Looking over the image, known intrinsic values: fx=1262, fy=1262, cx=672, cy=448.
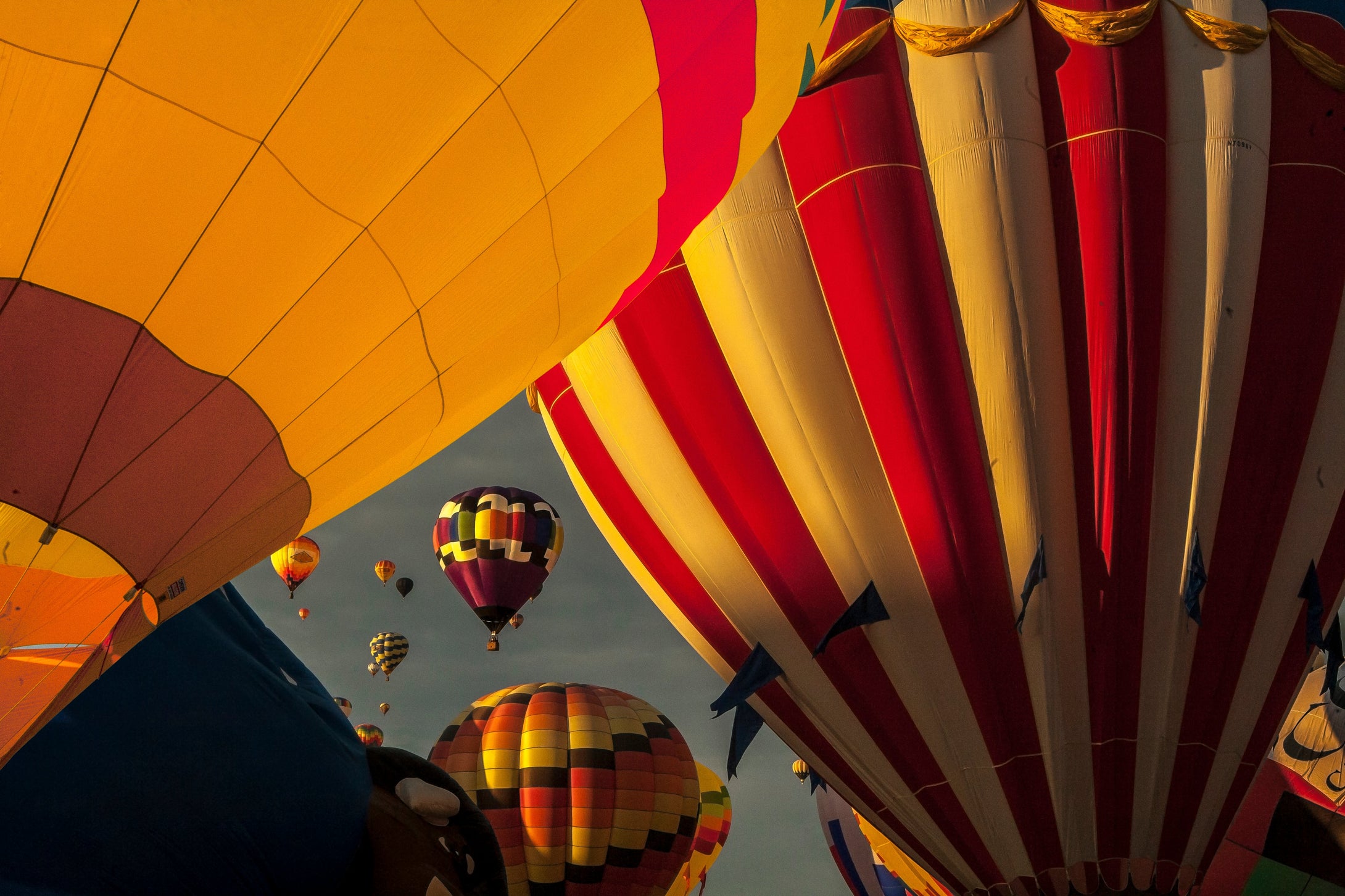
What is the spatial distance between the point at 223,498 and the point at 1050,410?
4804 millimetres

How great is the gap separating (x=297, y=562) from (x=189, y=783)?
1747 centimetres

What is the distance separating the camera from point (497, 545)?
15.8 m

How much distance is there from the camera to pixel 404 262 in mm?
3086

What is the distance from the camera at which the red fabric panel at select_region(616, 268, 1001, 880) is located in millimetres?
7102

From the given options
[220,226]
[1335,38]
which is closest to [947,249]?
[1335,38]

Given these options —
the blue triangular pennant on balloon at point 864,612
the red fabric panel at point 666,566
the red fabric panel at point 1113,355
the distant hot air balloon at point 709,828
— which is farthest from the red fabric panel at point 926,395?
the distant hot air balloon at point 709,828

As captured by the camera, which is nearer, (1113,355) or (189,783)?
(189,783)

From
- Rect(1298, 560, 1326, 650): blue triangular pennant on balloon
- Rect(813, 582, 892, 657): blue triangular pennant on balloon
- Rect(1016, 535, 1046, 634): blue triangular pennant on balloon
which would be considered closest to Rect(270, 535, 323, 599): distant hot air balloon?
Rect(813, 582, 892, 657): blue triangular pennant on balloon

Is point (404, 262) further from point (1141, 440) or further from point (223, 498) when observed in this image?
point (1141, 440)

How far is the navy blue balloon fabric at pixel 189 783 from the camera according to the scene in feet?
13.4

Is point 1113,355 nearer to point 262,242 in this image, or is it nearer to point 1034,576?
point 1034,576

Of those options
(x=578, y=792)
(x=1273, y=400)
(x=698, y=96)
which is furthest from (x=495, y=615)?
(x=698, y=96)

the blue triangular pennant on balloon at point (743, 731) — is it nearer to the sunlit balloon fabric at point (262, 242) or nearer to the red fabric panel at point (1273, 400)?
the red fabric panel at point (1273, 400)

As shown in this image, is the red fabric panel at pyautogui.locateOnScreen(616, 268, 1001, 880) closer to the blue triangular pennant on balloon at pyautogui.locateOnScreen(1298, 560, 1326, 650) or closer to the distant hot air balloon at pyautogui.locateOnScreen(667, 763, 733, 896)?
the blue triangular pennant on balloon at pyautogui.locateOnScreen(1298, 560, 1326, 650)
